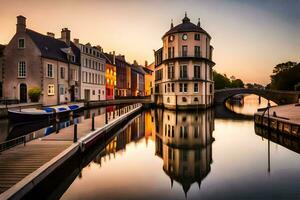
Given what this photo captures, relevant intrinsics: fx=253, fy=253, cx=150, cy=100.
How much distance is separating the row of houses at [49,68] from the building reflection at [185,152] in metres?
22.6

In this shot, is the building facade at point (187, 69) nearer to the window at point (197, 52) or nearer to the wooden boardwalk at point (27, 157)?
the window at point (197, 52)

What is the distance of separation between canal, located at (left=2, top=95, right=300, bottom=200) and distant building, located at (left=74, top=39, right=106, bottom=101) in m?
33.2

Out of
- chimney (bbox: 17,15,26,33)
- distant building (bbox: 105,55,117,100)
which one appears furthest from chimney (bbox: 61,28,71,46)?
→ distant building (bbox: 105,55,117,100)

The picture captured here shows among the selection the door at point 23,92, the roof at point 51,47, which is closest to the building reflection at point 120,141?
→ the door at point 23,92

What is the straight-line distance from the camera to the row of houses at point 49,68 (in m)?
38.9

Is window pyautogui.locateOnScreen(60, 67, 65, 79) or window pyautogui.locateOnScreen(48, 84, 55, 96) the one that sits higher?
window pyautogui.locateOnScreen(60, 67, 65, 79)

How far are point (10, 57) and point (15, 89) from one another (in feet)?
16.9

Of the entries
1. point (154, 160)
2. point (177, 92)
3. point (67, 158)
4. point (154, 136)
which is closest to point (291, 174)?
point (154, 160)

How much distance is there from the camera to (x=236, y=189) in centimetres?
1079

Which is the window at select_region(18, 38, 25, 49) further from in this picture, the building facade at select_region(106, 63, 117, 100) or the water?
the building facade at select_region(106, 63, 117, 100)

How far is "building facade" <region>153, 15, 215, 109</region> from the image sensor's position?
46156mm

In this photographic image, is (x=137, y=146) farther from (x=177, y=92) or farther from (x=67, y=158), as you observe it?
(x=177, y=92)

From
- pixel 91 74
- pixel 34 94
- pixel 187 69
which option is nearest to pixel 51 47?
pixel 34 94

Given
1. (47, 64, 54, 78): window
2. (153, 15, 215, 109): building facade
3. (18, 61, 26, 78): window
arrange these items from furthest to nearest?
(153, 15, 215, 109): building facade, (47, 64, 54, 78): window, (18, 61, 26, 78): window
